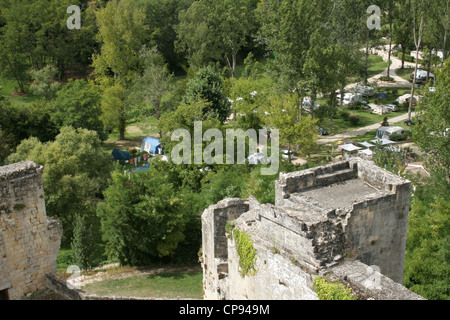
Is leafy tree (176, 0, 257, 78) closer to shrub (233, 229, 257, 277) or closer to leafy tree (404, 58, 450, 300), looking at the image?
leafy tree (404, 58, 450, 300)

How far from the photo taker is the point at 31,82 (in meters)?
66.2

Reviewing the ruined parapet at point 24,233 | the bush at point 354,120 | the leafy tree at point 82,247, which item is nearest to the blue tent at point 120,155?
the leafy tree at point 82,247

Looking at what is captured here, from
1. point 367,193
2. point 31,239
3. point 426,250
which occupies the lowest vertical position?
point 426,250

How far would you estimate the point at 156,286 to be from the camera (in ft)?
95.9

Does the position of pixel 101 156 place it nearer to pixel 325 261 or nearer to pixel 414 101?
pixel 325 261

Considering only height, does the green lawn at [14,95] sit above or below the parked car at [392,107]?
above

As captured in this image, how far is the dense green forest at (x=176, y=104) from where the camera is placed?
30.6 m

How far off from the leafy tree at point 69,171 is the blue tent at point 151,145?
389 inches

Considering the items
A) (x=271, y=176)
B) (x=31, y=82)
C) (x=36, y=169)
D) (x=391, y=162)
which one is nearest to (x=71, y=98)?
(x=31, y=82)

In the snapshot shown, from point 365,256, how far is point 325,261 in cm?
220

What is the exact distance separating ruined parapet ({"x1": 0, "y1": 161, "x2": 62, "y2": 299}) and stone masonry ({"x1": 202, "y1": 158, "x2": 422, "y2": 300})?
6.43m

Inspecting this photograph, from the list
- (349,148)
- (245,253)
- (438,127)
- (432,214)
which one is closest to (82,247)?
(245,253)

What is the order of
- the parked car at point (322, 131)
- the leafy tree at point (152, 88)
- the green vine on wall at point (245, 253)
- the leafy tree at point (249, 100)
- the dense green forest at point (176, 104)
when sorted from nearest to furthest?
the green vine on wall at point (245, 253)
the dense green forest at point (176, 104)
the leafy tree at point (249, 100)
the leafy tree at point (152, 88)
the parked car at point (322, 131)

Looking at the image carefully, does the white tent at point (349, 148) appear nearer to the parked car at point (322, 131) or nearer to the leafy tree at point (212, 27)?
the parked car at point (322, 131)
